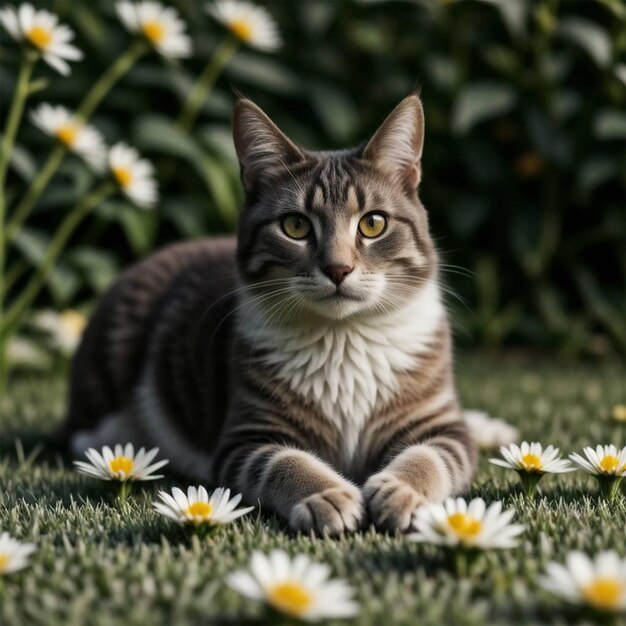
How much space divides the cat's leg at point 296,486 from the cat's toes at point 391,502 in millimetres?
27

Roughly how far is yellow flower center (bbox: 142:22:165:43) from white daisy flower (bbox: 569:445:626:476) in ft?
6.87

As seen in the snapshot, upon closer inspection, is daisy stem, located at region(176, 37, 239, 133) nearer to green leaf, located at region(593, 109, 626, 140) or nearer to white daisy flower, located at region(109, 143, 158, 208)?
white daisy flower, located at region(109, 143, 158, 208)

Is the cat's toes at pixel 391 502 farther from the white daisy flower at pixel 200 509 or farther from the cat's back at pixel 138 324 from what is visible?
the cat's back at pixel 138 324

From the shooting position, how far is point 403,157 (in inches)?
86.6

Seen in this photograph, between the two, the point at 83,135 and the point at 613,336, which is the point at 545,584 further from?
the point at 613,336

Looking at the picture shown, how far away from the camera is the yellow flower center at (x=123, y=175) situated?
10.1ft

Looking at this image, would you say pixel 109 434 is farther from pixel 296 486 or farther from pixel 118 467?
pixel 296 486

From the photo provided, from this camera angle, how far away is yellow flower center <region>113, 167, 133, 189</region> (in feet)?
10.1

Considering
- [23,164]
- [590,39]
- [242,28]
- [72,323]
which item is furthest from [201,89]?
[590,39]

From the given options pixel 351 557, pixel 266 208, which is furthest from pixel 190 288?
pixel 351 557

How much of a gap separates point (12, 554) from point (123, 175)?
1.84 metres

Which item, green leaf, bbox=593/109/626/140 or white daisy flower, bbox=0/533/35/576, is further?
green leaf, bbox=593/109/626/140

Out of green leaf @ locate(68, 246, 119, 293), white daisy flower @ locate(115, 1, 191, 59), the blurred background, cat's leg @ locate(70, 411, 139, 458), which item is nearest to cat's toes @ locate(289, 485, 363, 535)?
cat's leg @ locate(70, 411, 139, 458)

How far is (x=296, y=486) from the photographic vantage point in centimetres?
186
